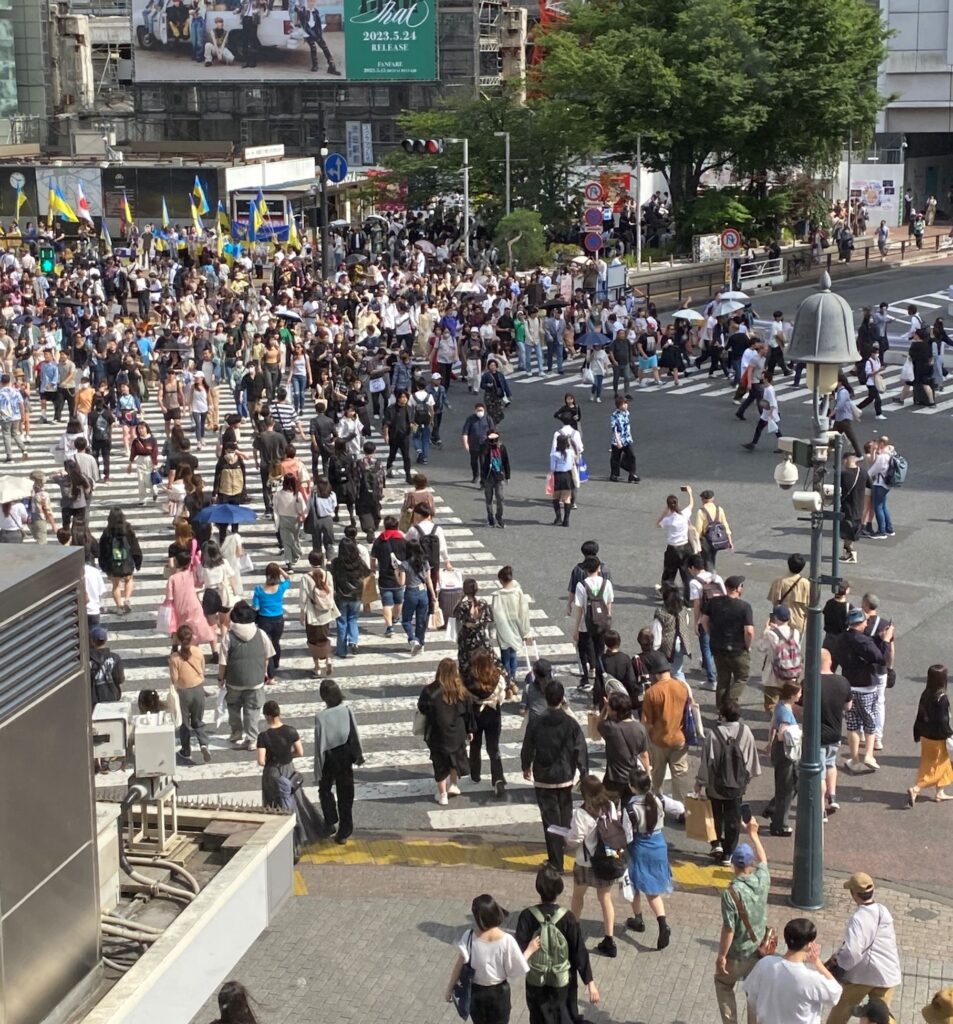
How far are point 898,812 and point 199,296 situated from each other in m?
30.9

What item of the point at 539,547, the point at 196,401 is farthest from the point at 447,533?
the point at 196,401

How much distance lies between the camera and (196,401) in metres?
30.0

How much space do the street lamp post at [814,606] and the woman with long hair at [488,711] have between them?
9.33ft

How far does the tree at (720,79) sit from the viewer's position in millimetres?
52531

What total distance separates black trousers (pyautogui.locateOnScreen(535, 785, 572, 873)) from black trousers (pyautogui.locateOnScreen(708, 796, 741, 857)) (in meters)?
1.12

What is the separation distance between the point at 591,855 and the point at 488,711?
2847mm

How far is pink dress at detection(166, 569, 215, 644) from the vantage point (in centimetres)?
1669

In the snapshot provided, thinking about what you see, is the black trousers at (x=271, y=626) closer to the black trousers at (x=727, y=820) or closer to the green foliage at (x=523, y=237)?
the black trousers at (x=727, y=820)

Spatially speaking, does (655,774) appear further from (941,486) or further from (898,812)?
(941,486)

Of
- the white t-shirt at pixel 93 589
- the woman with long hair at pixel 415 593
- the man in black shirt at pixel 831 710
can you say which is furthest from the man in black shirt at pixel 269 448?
the man in black shirt at pixel 831 710

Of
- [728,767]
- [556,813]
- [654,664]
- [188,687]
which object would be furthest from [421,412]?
[728,767]

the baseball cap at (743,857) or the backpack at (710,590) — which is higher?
the backpack at (710,590)

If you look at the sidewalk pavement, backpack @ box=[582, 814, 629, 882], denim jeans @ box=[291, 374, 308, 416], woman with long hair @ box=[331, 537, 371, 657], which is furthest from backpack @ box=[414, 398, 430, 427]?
backpack @ box=[582, 814, 629, 882]

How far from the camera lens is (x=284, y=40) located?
90938 millimetres
